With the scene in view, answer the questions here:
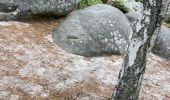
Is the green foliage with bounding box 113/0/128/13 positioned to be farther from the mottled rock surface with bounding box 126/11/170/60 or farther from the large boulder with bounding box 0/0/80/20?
the large boulder with bounding box 0/0/80/20

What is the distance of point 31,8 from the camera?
8.99 m

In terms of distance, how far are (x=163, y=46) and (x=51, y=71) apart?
3.58 metres

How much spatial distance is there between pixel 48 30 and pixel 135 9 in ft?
12.2

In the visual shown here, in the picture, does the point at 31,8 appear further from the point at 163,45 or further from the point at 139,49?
the point at 139,49

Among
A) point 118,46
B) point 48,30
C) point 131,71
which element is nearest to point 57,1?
point 48,30

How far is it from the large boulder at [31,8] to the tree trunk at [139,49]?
3852 mm

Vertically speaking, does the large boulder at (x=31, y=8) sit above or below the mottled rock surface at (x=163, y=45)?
above

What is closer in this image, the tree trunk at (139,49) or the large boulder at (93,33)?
the tree trunk at (139,49)

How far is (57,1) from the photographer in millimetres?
9227

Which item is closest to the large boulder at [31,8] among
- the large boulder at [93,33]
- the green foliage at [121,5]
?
the large boulder at [93,33]

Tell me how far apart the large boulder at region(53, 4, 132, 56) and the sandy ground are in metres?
0.22

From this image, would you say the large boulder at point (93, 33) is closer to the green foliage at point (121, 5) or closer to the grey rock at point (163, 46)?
the grey rock at point (163, 46)

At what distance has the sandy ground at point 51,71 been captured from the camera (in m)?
6.52

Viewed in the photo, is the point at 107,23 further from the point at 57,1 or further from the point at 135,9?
the point at 135,9
